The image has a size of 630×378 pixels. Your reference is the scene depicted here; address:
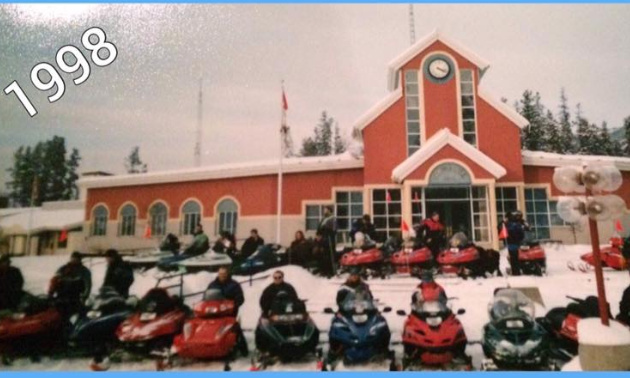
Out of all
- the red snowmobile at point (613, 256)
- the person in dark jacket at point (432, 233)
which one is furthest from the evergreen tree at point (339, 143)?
the red snowmobile at point (613, 256)

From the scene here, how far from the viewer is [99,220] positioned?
4.89 m

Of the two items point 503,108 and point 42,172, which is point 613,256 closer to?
point 503,108

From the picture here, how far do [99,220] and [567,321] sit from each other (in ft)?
15.2

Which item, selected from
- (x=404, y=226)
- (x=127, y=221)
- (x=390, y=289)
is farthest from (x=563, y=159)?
(x=127, y=221)

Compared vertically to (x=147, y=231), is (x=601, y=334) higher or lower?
lower

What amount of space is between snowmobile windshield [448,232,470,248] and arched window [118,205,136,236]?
324 centimetres

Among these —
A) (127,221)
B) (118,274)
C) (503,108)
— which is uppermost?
(503,108)

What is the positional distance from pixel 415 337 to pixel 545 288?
1.36 metres

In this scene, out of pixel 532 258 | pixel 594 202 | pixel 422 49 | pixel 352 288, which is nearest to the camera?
pixel 594 202

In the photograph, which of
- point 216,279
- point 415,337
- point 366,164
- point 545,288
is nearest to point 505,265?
point 545,288

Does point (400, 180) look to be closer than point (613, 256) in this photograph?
No

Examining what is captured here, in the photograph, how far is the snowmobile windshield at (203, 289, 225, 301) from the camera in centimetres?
440

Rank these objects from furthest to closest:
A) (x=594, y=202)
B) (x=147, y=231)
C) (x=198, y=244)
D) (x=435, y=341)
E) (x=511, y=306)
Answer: (x=147, y=231), (x=198, y=244), (x=511, y=306), (x=435, y=341), (x=594, y=202)

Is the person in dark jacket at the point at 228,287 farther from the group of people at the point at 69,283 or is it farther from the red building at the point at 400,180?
the group of people at the point at 69,283
